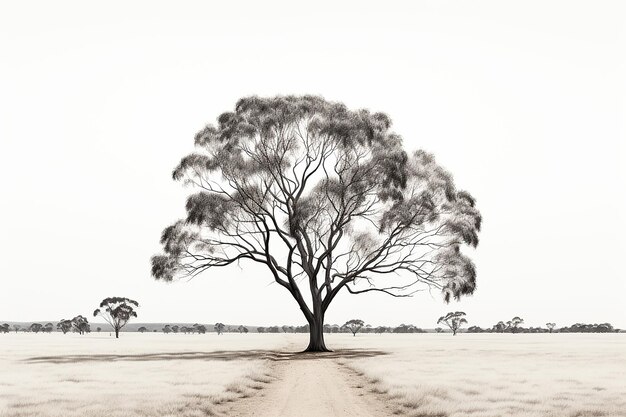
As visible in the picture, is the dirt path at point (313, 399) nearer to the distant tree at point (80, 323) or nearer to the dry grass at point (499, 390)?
the dry grass at point (499, 390)

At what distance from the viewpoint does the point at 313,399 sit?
20.0 meters

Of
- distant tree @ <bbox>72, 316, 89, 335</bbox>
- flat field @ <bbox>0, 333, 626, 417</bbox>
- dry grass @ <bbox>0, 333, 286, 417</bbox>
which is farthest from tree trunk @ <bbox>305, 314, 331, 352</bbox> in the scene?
distant tree @ <bbox>72, 316, 89, 335</bbox>

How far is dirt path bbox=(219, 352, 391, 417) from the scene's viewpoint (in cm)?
1767

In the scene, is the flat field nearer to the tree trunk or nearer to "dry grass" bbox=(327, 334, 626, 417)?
"dry grass" bbox=(327, 334, 626, 417)

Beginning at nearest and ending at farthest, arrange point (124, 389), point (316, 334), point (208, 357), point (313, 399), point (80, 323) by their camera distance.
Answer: point (313, 399) → point (124, 389) → point (208, 357) → point (316, 334) → point (80, 323)

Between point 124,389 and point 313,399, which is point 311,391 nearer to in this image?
point 313,399

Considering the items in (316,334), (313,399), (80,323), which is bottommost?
(313,399)

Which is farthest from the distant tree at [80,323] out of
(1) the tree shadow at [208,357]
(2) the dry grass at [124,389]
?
(2) the dry grass at [124,389]

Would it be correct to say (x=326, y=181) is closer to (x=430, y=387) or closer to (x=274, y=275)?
(x=274, y=275)

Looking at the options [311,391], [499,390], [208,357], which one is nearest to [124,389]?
[311,391]

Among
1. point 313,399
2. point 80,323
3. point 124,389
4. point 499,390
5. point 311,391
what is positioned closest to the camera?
point 313,399

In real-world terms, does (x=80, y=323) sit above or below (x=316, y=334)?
above

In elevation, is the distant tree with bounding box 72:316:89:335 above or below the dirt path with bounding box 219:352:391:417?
above

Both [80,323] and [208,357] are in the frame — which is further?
[80,323]
